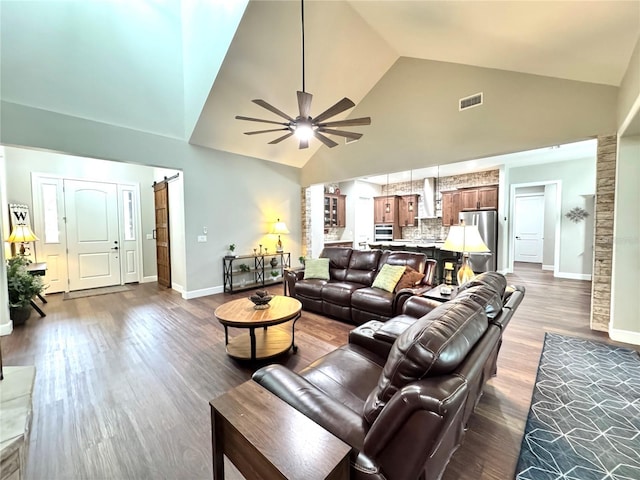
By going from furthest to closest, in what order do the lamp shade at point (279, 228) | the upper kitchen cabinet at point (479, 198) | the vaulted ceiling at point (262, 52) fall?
the upper kitchen cabinet at point (479, 198) → the lamp shade at point (279, 228) → the vaulted ceiling at point (262, 52)

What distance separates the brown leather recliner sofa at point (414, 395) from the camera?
817 mm

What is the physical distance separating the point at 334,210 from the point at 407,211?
2526 millimetres

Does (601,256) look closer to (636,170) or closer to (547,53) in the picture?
(636,170)

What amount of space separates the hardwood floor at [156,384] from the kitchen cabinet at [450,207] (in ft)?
12.1

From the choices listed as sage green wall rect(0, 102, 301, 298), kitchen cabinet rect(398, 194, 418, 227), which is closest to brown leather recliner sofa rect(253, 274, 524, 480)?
sage green wall rect(0, 102, 301, 298)

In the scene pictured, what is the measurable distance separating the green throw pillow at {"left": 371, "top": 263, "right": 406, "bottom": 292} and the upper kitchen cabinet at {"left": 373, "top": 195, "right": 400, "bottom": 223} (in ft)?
17.9

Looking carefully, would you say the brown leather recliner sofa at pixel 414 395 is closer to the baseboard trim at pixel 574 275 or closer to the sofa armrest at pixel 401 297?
the sofa armrest at pixel 401 297

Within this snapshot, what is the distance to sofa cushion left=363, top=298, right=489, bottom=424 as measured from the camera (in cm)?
91

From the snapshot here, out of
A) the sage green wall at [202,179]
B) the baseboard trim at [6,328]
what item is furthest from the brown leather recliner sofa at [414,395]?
the sage green wall at [202,179]

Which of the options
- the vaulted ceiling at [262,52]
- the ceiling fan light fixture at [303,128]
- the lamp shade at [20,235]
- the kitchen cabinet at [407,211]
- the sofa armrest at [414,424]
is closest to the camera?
the sofa armrest at [414,424]

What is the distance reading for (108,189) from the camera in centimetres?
586

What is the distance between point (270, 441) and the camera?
0.89m

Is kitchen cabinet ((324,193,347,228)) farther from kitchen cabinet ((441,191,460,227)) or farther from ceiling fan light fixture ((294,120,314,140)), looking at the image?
ceiling fan light fixture ((294,120,314,140))

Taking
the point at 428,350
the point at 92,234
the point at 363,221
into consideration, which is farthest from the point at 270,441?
the point at 363,221
